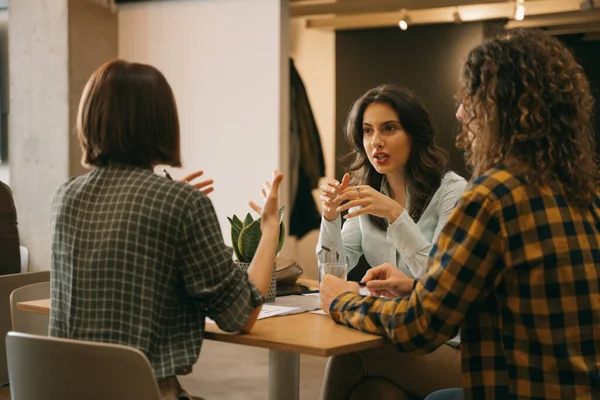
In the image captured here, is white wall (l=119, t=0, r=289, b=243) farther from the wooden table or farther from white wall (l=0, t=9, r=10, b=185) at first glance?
the wooden table

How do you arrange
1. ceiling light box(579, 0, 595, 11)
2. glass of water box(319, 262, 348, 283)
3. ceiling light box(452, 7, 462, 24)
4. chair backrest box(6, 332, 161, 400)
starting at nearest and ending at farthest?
chair backrest box(6, 332, 161, 400), glass of water box(319, 262, 348, 283), ceiling light box(579, 0, 595, 11), ceiling light box(452, 7, 462, 24)

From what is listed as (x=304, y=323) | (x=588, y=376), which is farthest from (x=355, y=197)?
(x=588, y=376)

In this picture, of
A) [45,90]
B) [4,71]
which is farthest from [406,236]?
[4,71]

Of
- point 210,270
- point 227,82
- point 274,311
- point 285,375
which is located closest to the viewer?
point 210,270

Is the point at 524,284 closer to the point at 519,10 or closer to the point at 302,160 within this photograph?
the point at 519,10

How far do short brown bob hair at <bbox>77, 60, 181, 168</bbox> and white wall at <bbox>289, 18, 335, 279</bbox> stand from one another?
4.81 meters

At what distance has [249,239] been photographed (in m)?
2.18

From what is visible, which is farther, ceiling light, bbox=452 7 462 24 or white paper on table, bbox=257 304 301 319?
ceiling light, bbox=452 7 462 24

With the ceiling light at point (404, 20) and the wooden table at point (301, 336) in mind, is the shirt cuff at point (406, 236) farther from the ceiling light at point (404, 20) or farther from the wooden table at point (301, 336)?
the ceiling light at point (404, 20)

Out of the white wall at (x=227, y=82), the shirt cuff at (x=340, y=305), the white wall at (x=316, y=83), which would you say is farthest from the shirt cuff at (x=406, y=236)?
the white wall at (x=316, y=83)

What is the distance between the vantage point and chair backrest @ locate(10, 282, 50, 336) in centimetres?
228

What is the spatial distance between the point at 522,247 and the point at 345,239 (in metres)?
1.31

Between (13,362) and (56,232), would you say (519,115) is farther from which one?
(13,362)

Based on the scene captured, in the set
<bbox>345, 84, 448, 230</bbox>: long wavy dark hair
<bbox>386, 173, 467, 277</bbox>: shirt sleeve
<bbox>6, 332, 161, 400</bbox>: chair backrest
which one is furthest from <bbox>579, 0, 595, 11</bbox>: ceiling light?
<bbox>6, 332, 161, 400</bbox>: chair backrest
